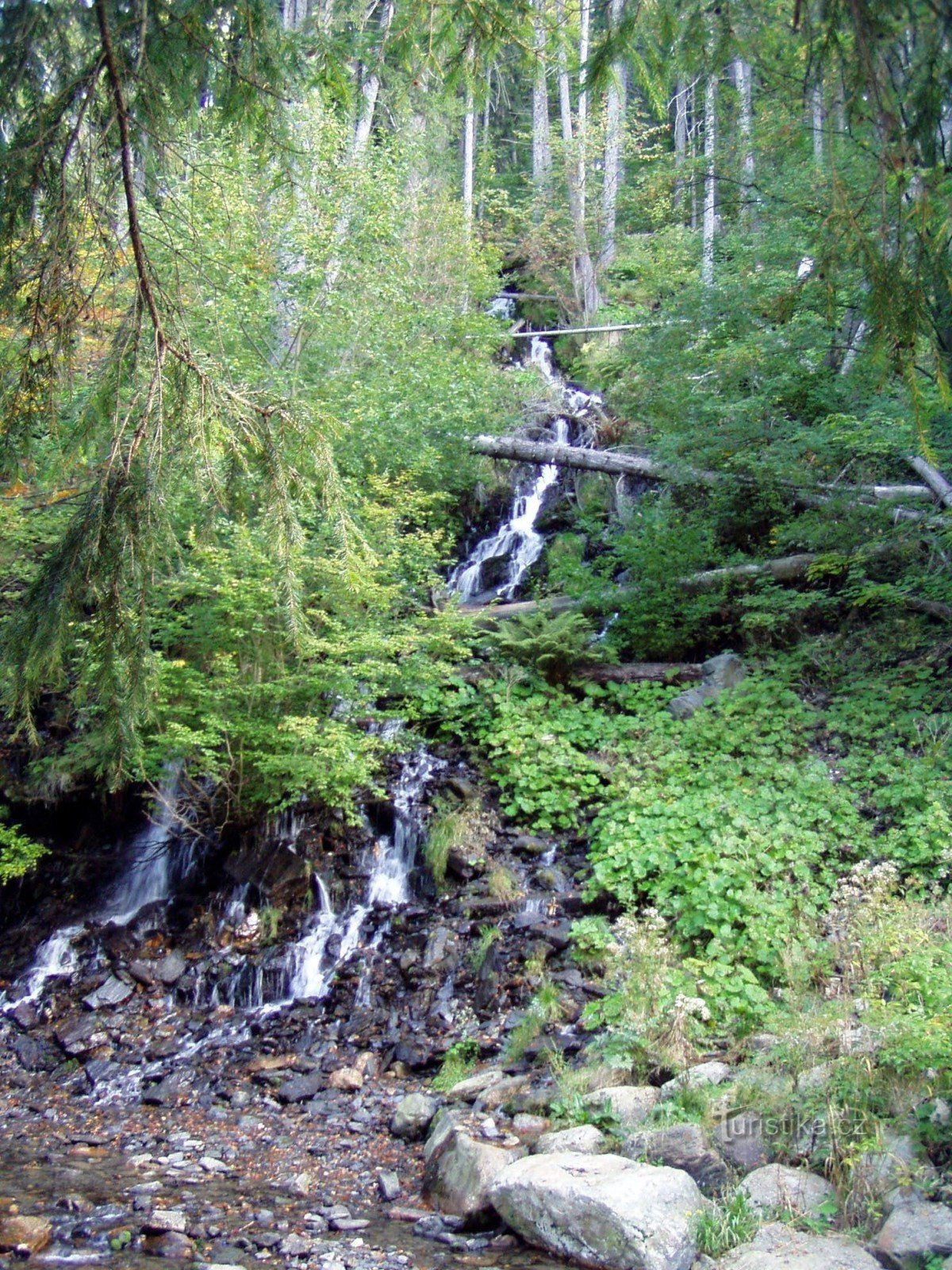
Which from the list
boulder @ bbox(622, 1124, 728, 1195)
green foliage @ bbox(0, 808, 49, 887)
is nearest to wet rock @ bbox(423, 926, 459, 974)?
boulder @ bbox(622, 1124, 728, 1195)

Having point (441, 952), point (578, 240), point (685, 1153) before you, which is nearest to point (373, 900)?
point (441, 952)

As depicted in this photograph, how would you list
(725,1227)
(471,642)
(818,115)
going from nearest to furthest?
(725,1227) → (471,642) → (818,115)

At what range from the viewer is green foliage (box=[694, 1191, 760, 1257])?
4062 mm

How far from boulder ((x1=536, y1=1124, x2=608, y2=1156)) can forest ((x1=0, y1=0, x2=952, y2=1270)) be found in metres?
0.04

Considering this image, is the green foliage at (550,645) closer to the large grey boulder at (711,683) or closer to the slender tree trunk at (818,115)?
the large grey boulder at (711,683)

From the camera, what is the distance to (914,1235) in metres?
3.74

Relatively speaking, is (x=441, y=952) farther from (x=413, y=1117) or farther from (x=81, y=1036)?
(x=81, y=1036)

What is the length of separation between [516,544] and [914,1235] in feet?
36.0

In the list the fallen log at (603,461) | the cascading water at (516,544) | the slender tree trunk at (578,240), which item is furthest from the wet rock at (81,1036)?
the slender tree trunk at (578,240)

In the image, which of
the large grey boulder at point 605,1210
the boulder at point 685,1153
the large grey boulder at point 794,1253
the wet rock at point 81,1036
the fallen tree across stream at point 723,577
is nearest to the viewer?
the large grey boulder at point 794,1253

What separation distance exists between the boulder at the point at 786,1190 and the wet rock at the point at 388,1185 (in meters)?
1.90

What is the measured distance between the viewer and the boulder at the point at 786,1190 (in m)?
4.16

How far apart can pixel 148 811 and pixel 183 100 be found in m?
7.01

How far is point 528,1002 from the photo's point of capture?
6.91 metres
